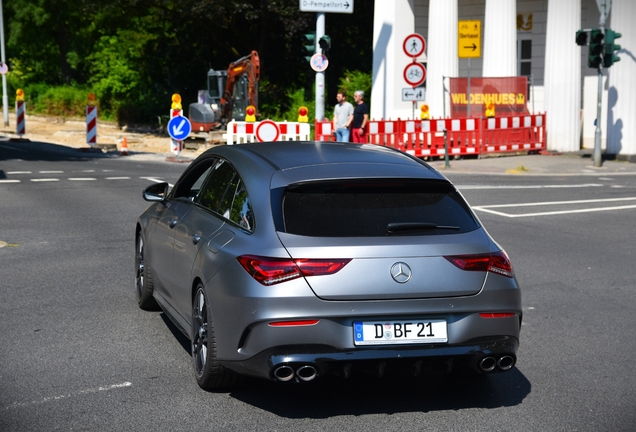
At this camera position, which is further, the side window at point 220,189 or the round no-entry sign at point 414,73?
the round no-entry sign at point 414,73

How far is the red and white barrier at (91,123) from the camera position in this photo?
3206cm

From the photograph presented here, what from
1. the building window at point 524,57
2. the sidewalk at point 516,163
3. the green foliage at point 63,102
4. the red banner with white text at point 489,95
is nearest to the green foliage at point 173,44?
the green foliage at point 63,102

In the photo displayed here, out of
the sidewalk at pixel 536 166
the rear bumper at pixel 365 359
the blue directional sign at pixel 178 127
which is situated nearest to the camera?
the rear bumper at pixel 365 359

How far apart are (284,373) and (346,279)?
2.01ft

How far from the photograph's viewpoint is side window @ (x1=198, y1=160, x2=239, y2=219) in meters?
6.20

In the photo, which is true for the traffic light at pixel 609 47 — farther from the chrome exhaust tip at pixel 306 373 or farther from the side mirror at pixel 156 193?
the chrome exhaust tip at pixel 306 373

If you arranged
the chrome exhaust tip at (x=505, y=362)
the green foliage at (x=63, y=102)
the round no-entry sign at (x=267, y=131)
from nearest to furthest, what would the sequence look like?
the chrome exhaust tip at (x=505, y=362)
the round no-entry sign at (x=267, y=131)
the green foliage at (x=63, y=102)

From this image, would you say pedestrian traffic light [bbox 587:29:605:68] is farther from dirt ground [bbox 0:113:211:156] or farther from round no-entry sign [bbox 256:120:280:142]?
dirt ground [bbox 0:113:211:156]

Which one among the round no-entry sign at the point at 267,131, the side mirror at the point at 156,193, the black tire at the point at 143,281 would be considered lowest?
the black tire at the point at 143,281

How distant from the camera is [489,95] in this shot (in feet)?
97.1

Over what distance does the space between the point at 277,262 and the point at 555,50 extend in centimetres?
2650

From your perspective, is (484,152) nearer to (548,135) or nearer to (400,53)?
(548,135)

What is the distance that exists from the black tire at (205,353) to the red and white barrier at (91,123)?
87.9 feet

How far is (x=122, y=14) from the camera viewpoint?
147ft
